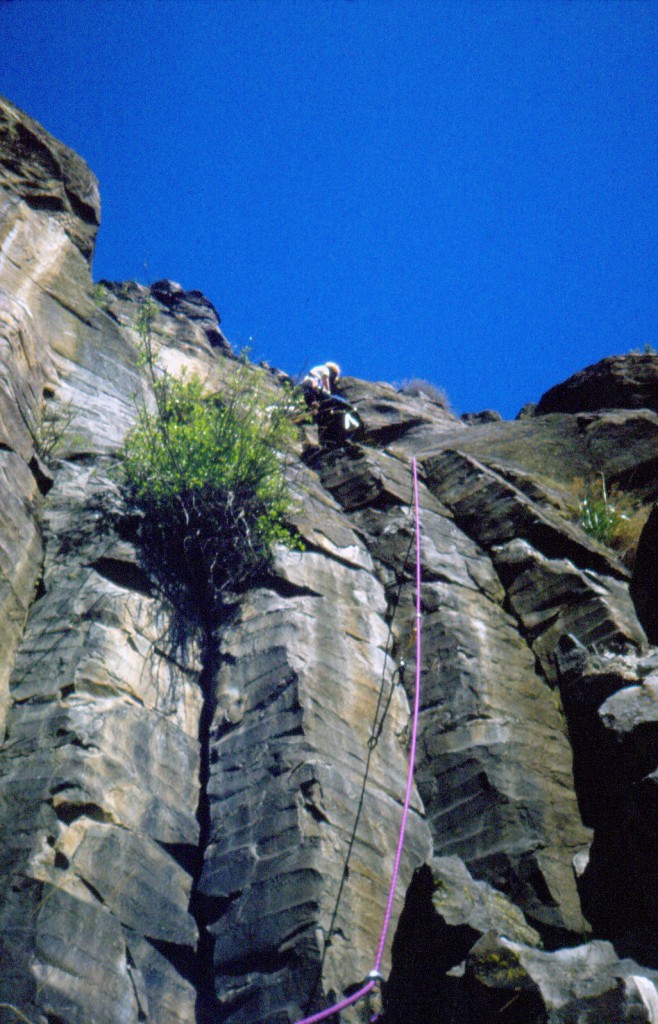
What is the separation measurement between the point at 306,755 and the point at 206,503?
2.65 meters

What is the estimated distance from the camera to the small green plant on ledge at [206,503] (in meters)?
7.03

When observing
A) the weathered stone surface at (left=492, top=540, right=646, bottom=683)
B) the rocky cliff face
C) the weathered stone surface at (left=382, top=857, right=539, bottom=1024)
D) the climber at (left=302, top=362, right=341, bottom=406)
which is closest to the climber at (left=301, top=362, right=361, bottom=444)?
the climber at (left=302, top=362, right=341, bottom=406)

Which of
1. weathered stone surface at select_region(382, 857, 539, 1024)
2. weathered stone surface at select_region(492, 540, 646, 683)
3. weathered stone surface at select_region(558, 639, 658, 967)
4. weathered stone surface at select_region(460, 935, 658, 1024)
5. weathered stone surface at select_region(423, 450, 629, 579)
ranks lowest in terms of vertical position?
weathered stone surface at select_region(460, 935, 658, 1024)

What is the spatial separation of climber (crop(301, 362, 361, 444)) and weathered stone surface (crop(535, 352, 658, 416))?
3.81 meters

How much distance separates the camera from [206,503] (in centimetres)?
726

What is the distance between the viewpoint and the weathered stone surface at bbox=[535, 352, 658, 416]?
42.3ft

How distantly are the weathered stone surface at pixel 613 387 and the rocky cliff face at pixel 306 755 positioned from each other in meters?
4.56

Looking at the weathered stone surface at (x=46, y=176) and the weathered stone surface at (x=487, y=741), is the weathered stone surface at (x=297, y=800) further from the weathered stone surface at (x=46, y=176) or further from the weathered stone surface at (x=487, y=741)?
the weathered stone surface at (x=46, y=176)

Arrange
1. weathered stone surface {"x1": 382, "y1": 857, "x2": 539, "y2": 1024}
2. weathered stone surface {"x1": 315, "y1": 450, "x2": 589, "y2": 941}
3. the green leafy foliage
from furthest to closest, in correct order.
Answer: the green leafy foliage < weathered stone surface {"x1": 315, "y1": 450, "x2": 589, "y2": 941} < weathered stone surface {"x1": 382, "y1": 857, "x2": 539, "y2": 1024}

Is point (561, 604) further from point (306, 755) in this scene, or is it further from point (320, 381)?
point (320, 381)

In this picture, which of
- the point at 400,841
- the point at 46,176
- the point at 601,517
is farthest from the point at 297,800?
the point at 46,176

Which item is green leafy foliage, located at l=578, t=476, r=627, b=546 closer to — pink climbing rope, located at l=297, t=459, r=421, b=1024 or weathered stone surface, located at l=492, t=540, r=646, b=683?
weathered stone surface, located at l=492, t=540, r=646, b=683

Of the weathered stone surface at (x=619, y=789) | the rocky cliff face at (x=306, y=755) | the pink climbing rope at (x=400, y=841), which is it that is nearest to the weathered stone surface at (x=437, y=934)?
the rocky cliff face at (x=306, y=755)

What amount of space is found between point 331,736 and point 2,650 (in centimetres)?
234
